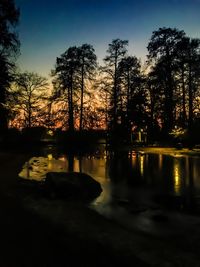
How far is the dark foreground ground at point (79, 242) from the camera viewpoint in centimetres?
438

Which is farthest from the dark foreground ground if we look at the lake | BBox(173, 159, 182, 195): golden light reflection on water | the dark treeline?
the dark treeline

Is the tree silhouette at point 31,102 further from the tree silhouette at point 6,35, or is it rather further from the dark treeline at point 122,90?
the tree silhouette at point 6,35

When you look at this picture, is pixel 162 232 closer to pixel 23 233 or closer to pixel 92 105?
pixel 23 233

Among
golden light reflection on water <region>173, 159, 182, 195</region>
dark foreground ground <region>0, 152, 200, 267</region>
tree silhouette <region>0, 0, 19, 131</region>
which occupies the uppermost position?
tree silhouette <region>0, 0, 19, 131</region>

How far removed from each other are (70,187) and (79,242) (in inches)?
172

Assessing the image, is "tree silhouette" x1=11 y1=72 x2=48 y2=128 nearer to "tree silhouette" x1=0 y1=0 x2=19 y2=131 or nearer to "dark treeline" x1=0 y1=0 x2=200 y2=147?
"dark treeline" x1=0 y1=0 x2=200 y2=147

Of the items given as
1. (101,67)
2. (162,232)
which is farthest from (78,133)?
(162,232)

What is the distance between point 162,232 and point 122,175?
8.67m

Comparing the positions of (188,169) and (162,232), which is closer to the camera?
(162,232)

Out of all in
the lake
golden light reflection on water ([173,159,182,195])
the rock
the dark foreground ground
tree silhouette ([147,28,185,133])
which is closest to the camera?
the dark foreground ground

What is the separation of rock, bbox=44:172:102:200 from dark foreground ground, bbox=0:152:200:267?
176 centimetres

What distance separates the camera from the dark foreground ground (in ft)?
14.4

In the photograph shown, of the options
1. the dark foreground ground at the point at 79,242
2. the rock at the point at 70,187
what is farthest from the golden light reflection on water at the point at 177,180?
the dark foreground ground at the point at 79,242

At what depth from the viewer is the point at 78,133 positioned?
36.1 metres
